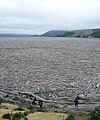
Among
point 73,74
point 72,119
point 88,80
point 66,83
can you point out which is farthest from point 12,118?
point 73,74

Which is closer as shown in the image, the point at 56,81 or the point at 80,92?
the point at 80,92

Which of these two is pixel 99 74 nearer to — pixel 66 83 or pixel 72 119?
pixel 66 83

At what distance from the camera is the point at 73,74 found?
4572 cm

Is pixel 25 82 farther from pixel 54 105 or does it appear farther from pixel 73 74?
pixel 54 105

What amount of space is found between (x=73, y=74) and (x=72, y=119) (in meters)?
27.5

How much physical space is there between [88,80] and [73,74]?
5719 millimetres

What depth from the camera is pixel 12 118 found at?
18.1 m

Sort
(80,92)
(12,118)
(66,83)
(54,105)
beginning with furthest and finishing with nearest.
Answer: (66,83) < (80,92) < (54,105) < (12,118)

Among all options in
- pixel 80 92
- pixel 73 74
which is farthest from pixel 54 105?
pixel 73 74

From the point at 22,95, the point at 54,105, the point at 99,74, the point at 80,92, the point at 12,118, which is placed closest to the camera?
the point at 12,118

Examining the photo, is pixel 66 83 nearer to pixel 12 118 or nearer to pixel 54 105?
pixel 54 105

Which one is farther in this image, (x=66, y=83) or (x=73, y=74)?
(x=73, y=74)

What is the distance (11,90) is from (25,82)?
17.3 feet

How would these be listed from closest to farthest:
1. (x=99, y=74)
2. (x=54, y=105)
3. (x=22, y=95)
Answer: (x=54, y=105)
(x=22, y=95)
(x=99, y=74)
